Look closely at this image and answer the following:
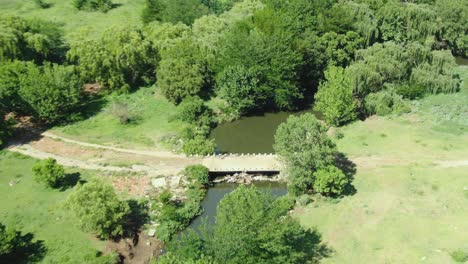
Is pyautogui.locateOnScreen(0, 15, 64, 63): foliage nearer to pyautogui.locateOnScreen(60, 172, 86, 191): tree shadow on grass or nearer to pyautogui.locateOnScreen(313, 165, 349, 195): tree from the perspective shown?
pyautogui.locateOnScreen(60, 172, 86, 191): tree shadow on grass

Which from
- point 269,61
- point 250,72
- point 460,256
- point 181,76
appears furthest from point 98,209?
point 269,61

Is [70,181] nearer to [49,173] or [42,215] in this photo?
[49,173]

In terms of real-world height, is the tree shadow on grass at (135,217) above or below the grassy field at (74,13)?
below

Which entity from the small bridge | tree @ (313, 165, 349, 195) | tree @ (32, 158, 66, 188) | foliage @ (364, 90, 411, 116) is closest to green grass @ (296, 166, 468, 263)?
tree @ (313, 165, 349, 195)

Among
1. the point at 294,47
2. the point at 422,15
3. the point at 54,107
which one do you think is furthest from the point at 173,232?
the point at 422,15

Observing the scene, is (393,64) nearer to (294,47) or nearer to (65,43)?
(294,47)

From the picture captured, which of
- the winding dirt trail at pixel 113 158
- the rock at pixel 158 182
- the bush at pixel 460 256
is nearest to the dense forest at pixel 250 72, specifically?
the rock at pixel 158 182

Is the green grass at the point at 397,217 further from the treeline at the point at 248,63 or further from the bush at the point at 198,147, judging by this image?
the bush at the point at 198,147
